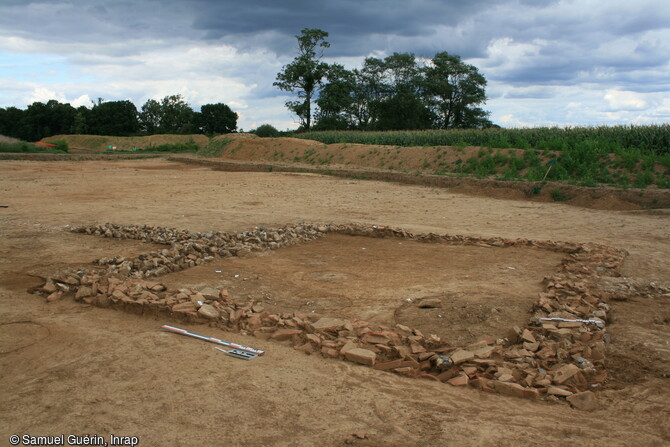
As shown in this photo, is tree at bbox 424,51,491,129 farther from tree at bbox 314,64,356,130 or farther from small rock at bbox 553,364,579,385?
small rock at bbox 553,364,579,385

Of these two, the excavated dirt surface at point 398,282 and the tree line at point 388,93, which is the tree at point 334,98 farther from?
the excavated dirt surface at point 398,282

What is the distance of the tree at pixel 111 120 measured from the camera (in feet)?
195

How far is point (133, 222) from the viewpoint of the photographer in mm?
10750

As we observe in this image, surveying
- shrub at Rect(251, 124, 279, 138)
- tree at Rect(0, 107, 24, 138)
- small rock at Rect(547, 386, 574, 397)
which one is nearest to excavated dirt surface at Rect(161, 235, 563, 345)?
small rock at Rect(547, 386, 574, 397)

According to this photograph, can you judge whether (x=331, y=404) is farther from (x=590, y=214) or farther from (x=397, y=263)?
(x=590, y=214)

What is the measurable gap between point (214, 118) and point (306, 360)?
6040cm

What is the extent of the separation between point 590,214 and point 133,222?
11738 millimetres

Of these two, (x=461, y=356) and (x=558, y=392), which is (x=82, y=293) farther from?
(x=558, y=392)

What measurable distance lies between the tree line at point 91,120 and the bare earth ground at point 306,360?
52.8 meters

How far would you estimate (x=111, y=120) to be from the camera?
2366 inches

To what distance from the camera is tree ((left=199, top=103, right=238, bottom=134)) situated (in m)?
61.0

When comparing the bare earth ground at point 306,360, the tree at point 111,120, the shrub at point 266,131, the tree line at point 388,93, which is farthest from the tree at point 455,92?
the bare earth ground at point 306,360

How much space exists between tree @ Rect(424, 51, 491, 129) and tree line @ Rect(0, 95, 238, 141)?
83.9 feet

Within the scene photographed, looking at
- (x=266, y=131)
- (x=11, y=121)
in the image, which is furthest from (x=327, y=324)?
(x=11, y=121)
